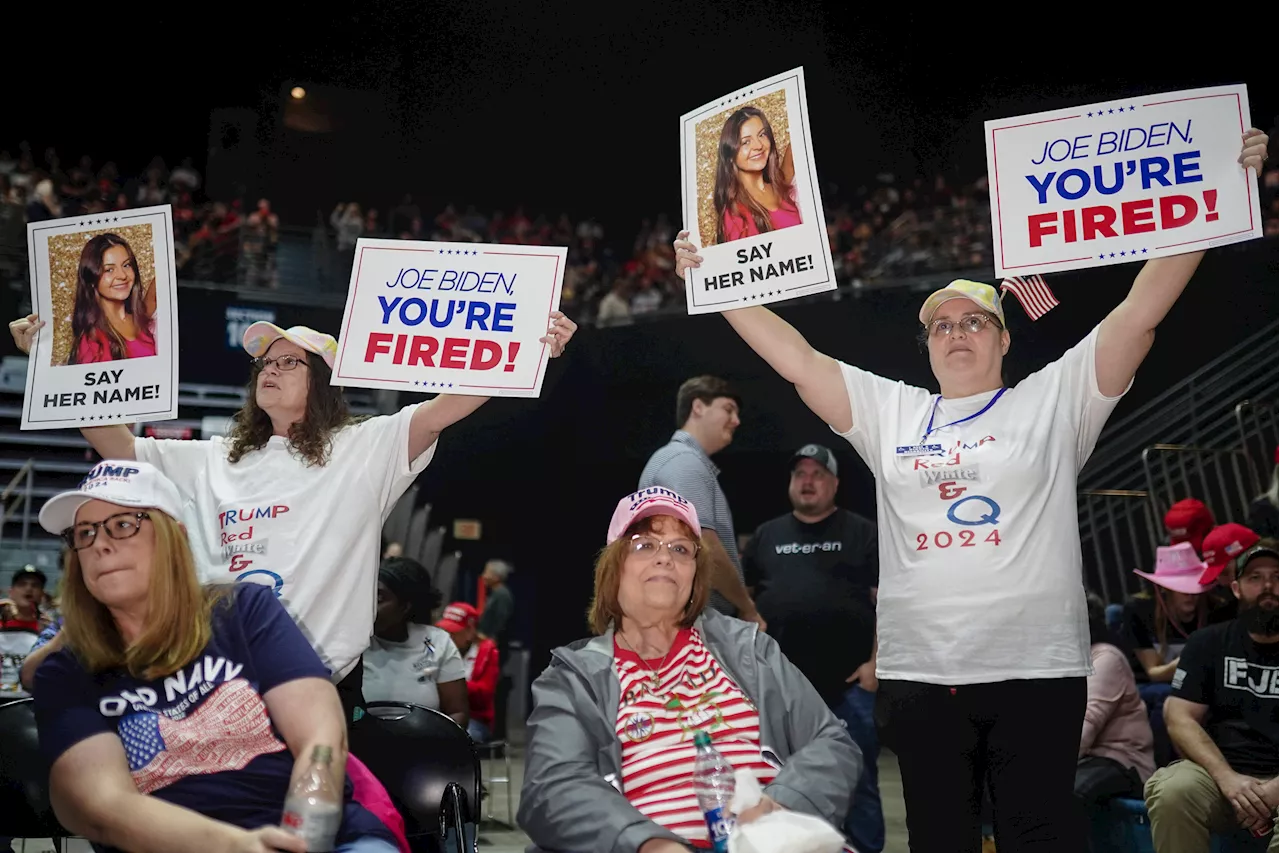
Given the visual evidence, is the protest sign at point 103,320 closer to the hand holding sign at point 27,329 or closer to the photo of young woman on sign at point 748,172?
the hand holding sign at point 27,329

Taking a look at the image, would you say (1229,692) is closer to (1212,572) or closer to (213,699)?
(1212,572)

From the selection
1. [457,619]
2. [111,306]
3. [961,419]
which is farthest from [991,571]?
[457,619]

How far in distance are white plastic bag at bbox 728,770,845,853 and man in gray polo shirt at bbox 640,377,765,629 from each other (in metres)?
2.00

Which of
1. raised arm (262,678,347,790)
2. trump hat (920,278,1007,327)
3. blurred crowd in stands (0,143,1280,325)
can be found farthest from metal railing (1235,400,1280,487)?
raised arm (262,678,347,790)

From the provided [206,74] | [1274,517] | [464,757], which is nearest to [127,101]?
[206,74]

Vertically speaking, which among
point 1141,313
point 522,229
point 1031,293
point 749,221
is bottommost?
point 1141,313

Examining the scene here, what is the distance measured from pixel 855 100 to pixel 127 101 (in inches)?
404

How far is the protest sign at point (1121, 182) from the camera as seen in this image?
2898 millimetres

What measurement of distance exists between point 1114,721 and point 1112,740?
7 cm

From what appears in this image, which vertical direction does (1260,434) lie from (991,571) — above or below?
above

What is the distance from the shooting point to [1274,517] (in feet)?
23.5

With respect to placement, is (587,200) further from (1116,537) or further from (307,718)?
(307,718)

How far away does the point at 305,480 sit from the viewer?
306cm

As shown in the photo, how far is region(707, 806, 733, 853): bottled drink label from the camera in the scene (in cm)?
229
